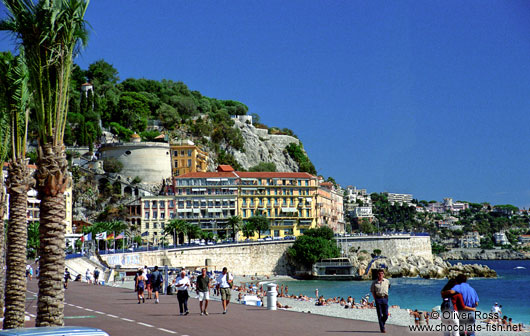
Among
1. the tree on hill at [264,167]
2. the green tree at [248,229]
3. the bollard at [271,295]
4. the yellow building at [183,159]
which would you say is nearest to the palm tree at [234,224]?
the green tree at [248,229]

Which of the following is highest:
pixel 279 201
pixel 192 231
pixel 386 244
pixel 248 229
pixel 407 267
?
pixel 279 201

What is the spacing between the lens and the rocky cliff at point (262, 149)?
394 ft

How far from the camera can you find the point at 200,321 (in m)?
17.6

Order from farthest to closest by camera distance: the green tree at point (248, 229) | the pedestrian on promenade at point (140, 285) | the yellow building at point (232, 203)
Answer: the yellow building at point (232, 203), the green tree at point (248, 229), the pedestrian on promenade at point (140, 285)

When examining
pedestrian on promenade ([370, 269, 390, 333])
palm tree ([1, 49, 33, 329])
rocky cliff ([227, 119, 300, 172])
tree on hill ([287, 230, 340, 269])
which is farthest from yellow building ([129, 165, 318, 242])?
pedestrian on promenade ([370, 269, 390, 333])

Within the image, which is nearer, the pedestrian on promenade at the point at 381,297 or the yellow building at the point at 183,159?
the pedestrian on promenade at the point at 381,297

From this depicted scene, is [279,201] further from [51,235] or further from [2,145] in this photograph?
[51,235]

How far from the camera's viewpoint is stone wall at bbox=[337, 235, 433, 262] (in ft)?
297

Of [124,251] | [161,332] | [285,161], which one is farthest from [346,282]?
[161,332]

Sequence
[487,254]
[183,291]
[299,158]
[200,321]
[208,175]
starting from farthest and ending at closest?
[487,254]
[299,158]
[208,175]
[183,291]
[200,321]

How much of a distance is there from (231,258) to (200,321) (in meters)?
60.8

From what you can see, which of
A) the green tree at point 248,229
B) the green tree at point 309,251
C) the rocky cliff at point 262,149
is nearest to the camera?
the green tree at point 309,251

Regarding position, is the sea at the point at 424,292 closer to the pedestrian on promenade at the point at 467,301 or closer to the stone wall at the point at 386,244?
the stone wall at the point at 386,244

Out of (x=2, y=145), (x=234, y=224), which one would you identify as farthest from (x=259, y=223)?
(x=2, y=145)
